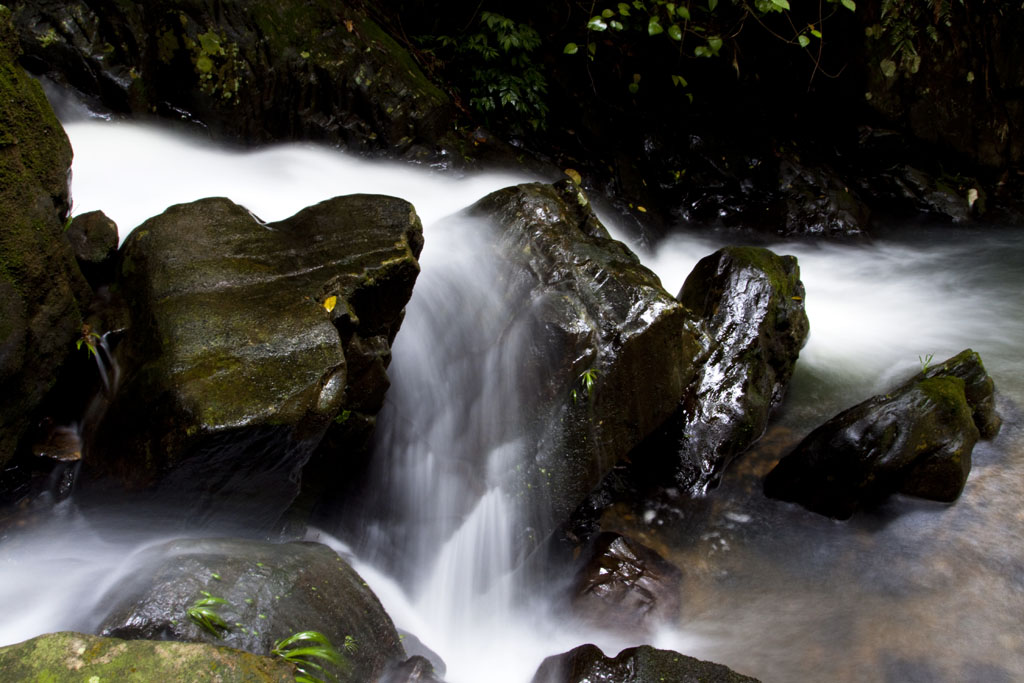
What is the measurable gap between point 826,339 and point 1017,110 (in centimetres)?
681

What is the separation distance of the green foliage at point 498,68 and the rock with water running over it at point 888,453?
491 centimetres

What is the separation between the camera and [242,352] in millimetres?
3014

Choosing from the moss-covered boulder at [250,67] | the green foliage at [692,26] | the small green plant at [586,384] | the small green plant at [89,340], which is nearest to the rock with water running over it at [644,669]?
the small green plant at [586,384]

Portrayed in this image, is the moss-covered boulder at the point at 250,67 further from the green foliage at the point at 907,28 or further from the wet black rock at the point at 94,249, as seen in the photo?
the green foliage at the point at 907,28

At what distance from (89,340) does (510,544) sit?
2.37 metres

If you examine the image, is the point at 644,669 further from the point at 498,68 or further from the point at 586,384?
the point at 498,68

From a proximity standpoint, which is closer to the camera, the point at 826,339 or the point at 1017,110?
the point at 826,339

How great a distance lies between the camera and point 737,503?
4551 millimetres

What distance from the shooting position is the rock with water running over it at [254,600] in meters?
2.45

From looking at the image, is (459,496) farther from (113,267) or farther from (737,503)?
(113,267)

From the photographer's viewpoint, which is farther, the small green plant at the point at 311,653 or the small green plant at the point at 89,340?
the small green plant at the point at 89,340

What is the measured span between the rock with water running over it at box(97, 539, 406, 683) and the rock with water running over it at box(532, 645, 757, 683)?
2.54 feet

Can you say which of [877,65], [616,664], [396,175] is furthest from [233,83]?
[877,65]

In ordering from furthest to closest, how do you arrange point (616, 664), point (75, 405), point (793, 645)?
1. point (793, 645)
2. point (75, 405)
3. point (616, 664)
